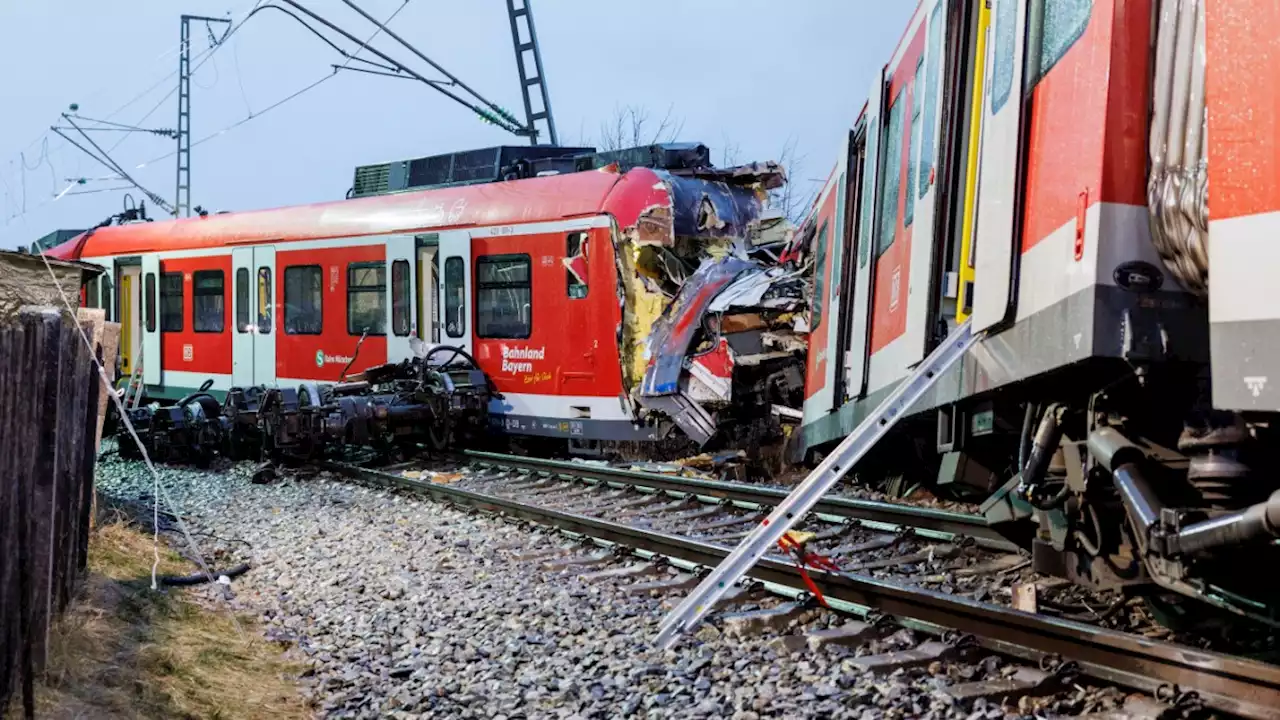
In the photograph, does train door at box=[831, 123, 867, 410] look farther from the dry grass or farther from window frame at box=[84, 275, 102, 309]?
window frame at box=[84, 275, 102, 309]

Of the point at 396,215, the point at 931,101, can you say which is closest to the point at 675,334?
the point at 396,215

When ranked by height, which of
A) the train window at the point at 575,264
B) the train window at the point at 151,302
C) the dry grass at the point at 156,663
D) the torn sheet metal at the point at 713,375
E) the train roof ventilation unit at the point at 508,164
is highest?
the train roof ventilation unit at the point at 508,164

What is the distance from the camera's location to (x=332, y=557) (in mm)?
8109

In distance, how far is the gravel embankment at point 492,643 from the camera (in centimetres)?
465

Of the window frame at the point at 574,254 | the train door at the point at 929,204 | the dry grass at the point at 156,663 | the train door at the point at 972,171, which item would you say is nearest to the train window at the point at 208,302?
the window frame at the point at 574,254

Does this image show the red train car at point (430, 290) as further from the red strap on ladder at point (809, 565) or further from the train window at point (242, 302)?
the red strap on ladder at point (809, 565)

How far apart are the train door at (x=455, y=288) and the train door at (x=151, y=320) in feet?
22.8

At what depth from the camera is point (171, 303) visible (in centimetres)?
1859

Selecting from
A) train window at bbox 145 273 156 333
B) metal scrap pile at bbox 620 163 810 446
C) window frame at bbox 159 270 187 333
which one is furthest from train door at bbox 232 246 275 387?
metal scrap pile at bbox 620 163 810 446

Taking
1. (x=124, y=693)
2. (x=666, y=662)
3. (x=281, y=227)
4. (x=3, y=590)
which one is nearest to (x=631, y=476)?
(x=666, y=662)

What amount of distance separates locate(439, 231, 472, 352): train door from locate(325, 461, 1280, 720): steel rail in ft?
24.3

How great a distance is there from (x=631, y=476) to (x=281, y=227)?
8101 mm

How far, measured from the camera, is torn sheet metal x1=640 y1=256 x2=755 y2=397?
479 inches

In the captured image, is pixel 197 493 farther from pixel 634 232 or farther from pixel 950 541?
pixel 950 541
